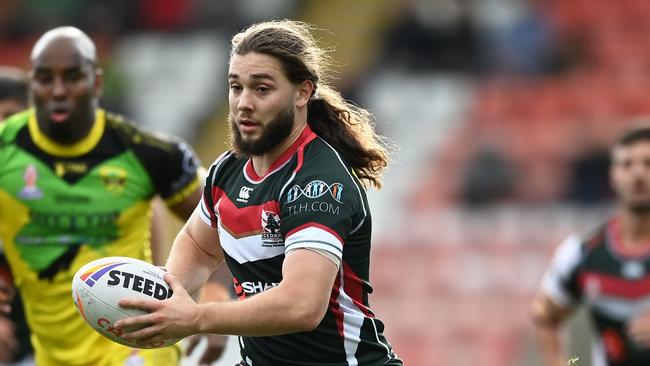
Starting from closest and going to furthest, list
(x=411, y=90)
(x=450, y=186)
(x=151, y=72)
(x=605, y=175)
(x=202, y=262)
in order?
(x=202, y=262) → (x=605, y=175) → (x=450, y=186) → (x=411, y=90) → (x=151, y=72)

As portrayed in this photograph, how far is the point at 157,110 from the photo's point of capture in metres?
18.1

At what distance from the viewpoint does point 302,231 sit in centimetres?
459

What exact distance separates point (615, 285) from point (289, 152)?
136 inches

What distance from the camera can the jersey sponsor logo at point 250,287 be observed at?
4.84 m

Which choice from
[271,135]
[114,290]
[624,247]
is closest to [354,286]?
[271,135]

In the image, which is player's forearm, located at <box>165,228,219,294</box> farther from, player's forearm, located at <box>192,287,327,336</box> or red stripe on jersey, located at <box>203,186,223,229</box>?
player's forearm, located at <box>192,287,327,336</box>

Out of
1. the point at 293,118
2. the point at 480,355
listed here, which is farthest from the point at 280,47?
the point at 480,355

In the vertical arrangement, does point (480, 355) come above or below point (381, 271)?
below

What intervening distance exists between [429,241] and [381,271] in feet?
2.24

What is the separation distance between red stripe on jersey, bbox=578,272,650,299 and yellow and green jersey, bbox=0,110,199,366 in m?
2.54

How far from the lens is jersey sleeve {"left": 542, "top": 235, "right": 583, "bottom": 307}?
7.98 m

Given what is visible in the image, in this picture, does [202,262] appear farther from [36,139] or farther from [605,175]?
[605,175]

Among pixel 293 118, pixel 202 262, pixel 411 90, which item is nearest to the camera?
pixel 293 118

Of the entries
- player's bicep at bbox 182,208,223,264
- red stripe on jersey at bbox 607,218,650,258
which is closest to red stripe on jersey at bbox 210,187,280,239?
player's bicep at bbox 182,208,223,264
